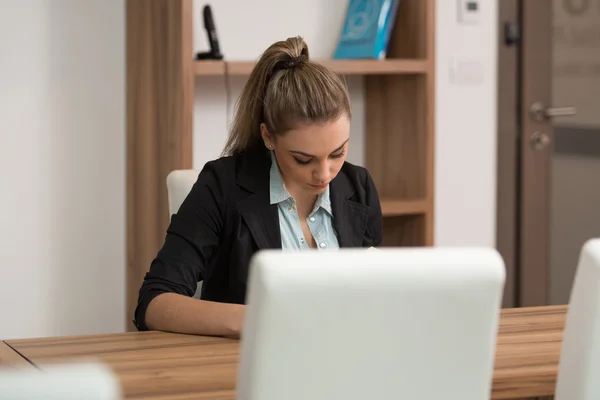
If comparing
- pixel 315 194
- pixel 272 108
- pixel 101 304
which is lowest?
pixel 101 304

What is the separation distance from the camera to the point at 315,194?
7.66 feet

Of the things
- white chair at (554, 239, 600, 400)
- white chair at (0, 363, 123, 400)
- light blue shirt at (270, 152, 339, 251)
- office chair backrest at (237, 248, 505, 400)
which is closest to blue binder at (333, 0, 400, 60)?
light blue shirt at (270, 152, 339, 251)

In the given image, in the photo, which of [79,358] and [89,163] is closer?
[79,358]

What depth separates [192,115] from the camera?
127 inches

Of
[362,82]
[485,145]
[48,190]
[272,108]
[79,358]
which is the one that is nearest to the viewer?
[79,358]

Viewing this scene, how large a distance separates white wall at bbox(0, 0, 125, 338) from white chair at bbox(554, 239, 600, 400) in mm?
2330

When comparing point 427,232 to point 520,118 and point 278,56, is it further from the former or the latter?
point 278,56

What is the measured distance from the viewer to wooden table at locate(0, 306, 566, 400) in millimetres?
1528

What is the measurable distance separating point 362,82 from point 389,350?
2725mm

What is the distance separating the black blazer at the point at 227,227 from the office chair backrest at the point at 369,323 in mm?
845

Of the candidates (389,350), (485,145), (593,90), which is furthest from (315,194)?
(593,90)

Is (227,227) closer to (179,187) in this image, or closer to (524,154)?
(179,187)

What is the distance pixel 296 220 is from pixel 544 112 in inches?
88.6

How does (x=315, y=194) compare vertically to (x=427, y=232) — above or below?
above
